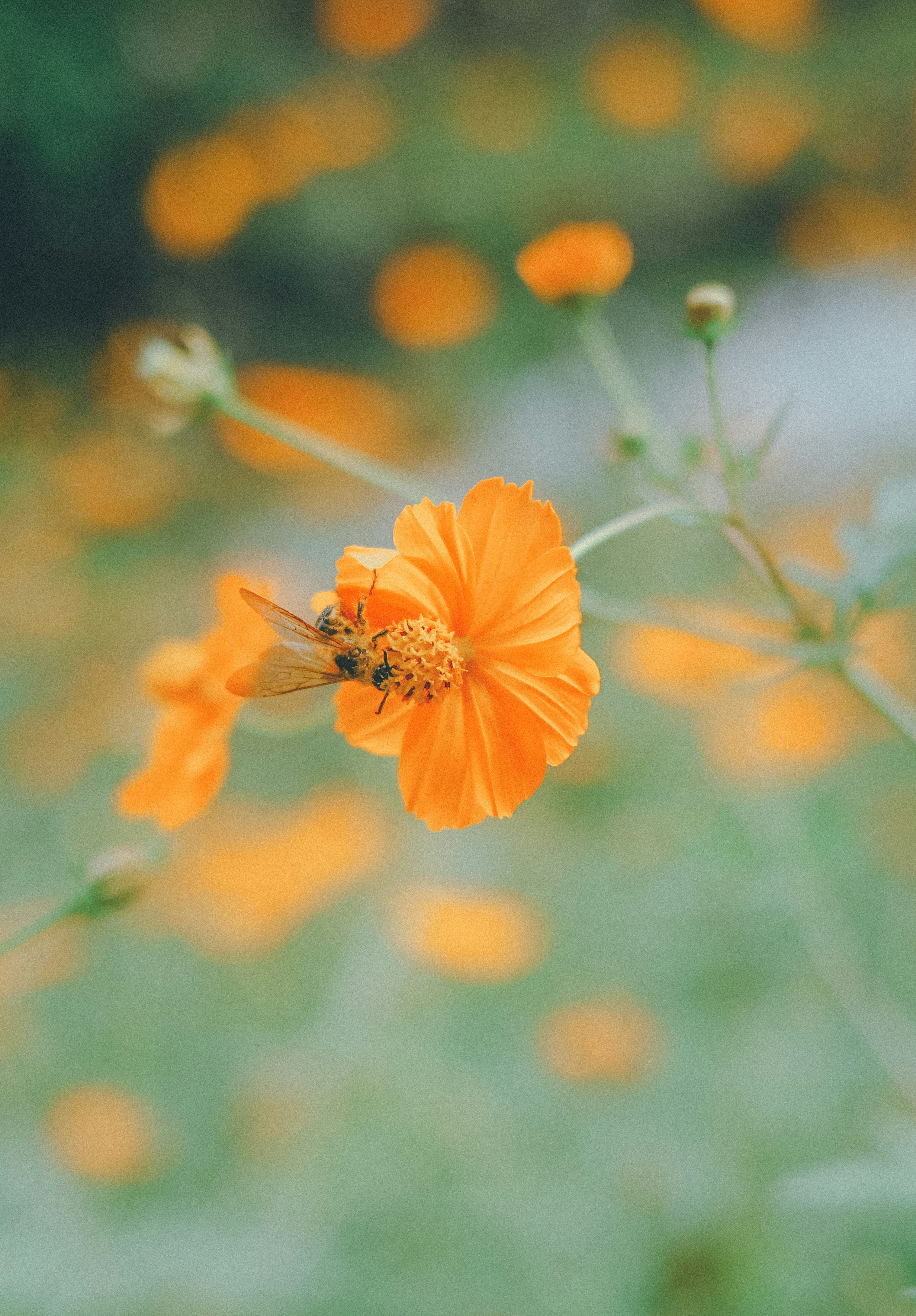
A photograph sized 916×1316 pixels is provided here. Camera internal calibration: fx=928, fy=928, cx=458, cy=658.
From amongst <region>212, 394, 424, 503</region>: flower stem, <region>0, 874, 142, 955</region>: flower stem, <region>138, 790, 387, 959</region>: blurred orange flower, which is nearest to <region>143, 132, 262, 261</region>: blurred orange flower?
<region>138, 790, 387, 959</region>: blurred orange flower

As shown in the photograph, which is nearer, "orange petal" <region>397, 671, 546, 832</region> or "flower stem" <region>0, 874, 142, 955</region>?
"orange petal" <region>397, 671, 546, 832</region>

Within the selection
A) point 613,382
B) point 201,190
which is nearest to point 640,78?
point 201,190

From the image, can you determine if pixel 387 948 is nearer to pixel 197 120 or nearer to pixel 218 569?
pixel 218 569

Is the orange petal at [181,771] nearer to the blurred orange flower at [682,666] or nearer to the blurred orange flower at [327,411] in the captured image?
the blurred orange flower at [682,666]

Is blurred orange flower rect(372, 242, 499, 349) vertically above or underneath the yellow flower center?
above

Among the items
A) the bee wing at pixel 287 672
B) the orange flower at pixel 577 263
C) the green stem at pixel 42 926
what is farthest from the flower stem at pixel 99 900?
the orange flower at pixel 577 263

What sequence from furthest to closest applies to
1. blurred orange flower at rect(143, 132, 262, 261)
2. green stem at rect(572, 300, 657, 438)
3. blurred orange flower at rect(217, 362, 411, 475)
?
blurred orange flower at rect(143, 132, 262, 261) < blurred orange flower at rect(217, 362, 411, 475) < green stem at rect(572, 300, 657, 438)

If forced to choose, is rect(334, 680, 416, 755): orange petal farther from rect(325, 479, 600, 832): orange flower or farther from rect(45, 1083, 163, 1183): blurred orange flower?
rect(45, 1083, 163, 1183): blurred orange flower
